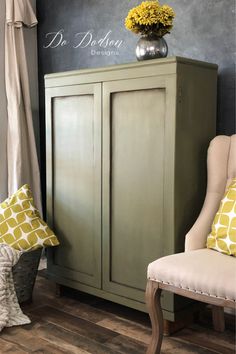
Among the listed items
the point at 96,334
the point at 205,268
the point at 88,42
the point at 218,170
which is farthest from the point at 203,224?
the point at 88,42

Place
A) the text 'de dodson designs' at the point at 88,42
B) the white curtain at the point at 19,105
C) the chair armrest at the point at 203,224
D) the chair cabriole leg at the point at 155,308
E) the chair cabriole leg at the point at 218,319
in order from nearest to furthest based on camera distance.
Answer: the chair cabriole leg at the point at 155,308, the chair armrest at the point at 203,224, the chair cabriole leg at the point at 218,319, the text 'de dodson designs' at the point at 88,42, the white curtain at the point at 19,105

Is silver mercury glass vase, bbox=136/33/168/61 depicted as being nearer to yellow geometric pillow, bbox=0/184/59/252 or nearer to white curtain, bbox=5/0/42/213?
yellow geometric pillow, bbox=0/184/59/252

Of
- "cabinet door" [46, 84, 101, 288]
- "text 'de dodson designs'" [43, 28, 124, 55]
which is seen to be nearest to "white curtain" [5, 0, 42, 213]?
"text 'de dodson designs'" [43, 28, 124, 55]

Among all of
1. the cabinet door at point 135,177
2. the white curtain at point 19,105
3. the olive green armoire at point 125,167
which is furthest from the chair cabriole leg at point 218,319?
the white curtain at point 19,105

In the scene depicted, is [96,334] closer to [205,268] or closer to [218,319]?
[218,319]

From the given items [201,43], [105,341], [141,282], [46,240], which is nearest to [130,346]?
[105,341]

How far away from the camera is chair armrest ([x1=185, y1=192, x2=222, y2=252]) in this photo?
220 cm

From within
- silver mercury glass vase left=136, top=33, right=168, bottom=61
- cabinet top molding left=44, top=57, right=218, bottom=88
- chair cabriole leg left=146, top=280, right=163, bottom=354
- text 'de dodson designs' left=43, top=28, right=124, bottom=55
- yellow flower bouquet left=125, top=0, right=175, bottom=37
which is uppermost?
text 'de dodson designs' left=43, top=28, right=124, bottom=55

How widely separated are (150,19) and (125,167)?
2.48ft

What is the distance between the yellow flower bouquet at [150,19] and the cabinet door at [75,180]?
0.38 metres

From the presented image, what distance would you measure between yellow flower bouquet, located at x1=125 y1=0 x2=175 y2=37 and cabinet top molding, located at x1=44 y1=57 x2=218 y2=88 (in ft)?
0.71

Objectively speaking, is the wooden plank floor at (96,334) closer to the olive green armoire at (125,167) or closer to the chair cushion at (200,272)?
the olive green armoire at (125,167)

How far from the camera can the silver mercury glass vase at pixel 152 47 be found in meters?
2.44

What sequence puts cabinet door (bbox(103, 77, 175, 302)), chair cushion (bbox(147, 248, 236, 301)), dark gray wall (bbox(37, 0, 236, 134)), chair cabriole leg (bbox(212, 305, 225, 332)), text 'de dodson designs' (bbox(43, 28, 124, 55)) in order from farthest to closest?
text 'de dodson designs' (bbox(43, 28, 124, 55)), dark gray wall (bbox(37, 0, 236, 134)), chair cabriole leg (bbox(212, 305, 225, 332)), cabinet door (bbox(103, 77, 175, 302)), chair cushion (bbox(147, 248, 236, 301))
